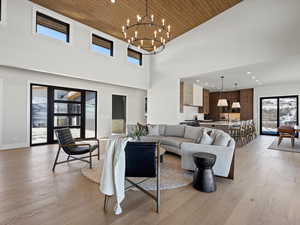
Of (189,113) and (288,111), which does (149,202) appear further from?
(288,111)

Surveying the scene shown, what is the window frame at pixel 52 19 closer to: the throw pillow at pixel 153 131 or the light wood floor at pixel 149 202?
the light wood floor at pixel 149 202

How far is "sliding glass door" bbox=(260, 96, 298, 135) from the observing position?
8414 mm

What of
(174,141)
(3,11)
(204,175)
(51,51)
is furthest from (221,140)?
(3,11)

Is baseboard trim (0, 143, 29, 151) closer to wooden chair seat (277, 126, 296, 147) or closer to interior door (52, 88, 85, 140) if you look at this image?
interior door (52, 88, 85, 140)

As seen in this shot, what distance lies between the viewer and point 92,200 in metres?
2.27

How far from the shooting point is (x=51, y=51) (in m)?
5.16

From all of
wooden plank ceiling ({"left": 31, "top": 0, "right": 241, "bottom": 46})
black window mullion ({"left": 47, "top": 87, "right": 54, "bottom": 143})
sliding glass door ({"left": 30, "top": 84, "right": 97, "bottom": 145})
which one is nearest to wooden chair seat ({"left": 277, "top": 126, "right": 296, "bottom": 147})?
wooden plank ceiling ({"left": 31, "top": 0, "right": 241, "bottom": 46})

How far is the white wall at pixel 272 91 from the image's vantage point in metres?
8.26

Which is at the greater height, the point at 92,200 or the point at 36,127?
the point at 36,127

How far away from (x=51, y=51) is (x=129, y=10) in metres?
2.89

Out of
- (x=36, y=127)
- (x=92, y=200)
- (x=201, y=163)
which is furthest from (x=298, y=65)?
(x=36, y=127)

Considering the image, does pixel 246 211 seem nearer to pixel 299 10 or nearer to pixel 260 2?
pixel 299 10

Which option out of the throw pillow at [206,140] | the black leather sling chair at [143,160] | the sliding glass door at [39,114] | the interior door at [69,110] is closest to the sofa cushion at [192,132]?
the throw pillow at [206,140]

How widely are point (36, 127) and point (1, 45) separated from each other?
2.84m
